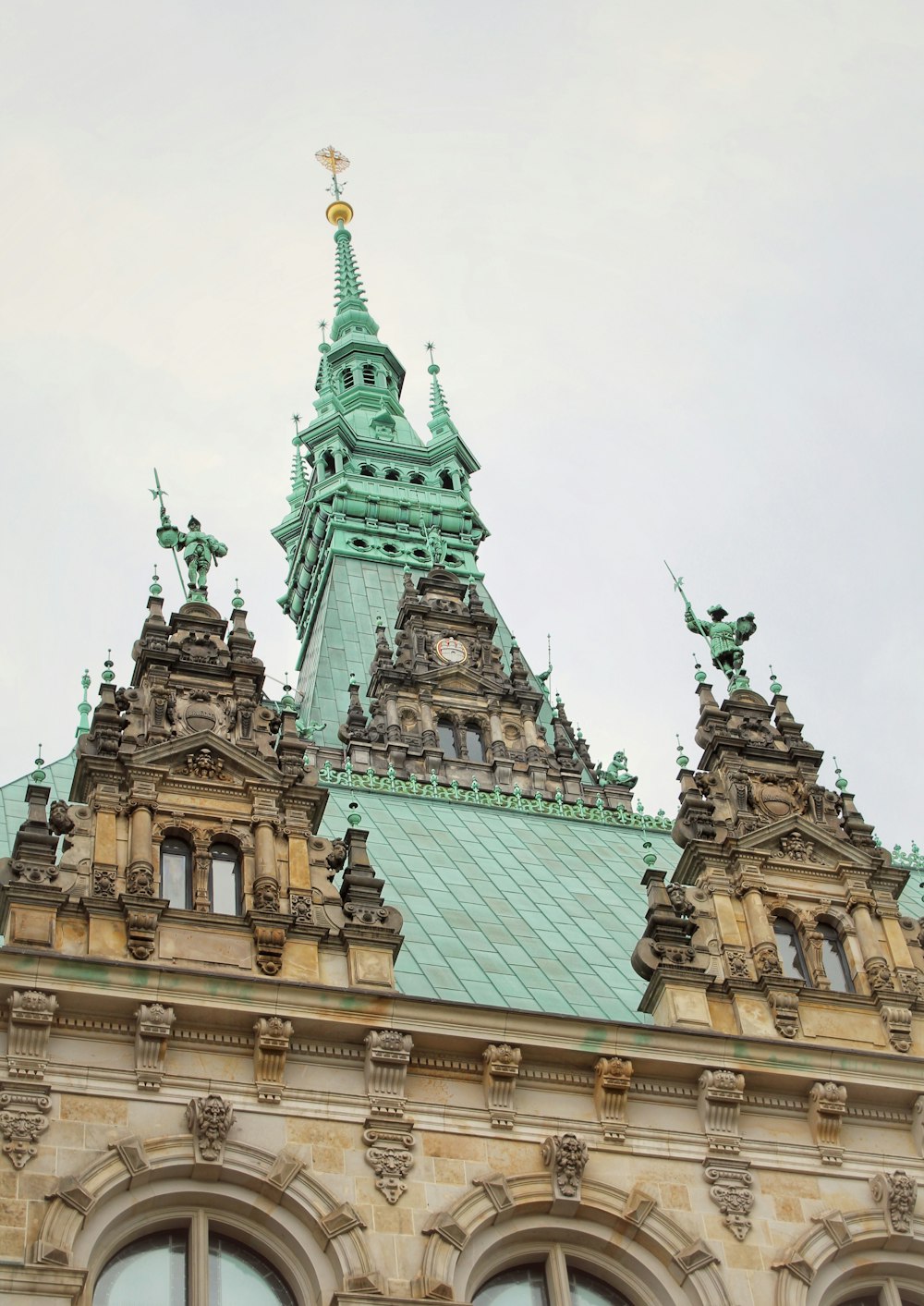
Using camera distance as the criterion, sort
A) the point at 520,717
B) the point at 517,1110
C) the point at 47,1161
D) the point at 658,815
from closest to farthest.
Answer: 1. the point at 47,1161
2. the point at 517,1110
3. the point at 658,815
4. the point at 520,717

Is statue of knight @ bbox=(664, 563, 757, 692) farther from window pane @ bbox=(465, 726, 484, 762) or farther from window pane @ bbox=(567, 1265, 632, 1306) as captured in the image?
window pane @ bbox=(465, 726, 484, 762)

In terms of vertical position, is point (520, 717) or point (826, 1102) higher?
Answer: point (520, 717)

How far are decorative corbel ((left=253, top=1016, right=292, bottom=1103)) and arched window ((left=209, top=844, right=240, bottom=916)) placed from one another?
1.81 meters

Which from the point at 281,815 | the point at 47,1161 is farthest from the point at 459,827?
the point at 47,1161

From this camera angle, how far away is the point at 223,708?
26.8 metres

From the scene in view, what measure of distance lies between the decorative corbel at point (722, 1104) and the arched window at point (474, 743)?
1310 inches

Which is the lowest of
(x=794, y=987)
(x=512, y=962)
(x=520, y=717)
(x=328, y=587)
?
(x=794, y=987)

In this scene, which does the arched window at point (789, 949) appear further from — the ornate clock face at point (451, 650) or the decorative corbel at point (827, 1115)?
the ornate clock face at point (451, 650)

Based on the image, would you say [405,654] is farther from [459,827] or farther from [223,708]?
[223,708]

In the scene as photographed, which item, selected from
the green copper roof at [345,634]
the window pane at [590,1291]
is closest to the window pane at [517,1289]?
the window pane at [590,1291]

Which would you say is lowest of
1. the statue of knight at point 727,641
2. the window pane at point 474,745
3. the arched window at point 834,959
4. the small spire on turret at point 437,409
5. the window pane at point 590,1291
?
the window pane at point 590,1291

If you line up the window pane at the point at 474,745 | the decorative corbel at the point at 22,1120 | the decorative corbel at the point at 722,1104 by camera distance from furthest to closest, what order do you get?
the window pane at the point at 474,745 → the decorative corbel at the point at 722,1104 → the decorative corbel at the point at 22,1120

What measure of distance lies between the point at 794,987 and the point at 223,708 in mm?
7396

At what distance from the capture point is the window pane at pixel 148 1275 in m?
20.6
